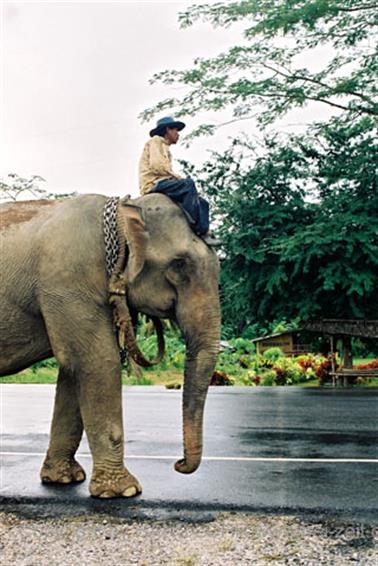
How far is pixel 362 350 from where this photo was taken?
20531mm

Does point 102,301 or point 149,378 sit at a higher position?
point 102,301

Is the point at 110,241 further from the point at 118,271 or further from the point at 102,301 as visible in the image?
the point at 102,301

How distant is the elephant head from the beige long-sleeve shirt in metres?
0.41

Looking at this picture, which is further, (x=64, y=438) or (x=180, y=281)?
(x=64, y=438)

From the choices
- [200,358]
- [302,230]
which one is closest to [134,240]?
[200,358]

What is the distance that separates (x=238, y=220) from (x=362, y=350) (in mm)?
5851

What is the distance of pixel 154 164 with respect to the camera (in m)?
6.40

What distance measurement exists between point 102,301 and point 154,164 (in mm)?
1174

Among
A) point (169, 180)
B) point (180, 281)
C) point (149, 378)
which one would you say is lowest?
point (149, 378)

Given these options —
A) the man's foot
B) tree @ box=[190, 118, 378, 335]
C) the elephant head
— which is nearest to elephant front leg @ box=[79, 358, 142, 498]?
the elephant head

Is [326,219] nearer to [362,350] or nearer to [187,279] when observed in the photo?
[362,350]

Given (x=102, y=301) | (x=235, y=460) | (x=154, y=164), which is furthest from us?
(x=235, y=460)

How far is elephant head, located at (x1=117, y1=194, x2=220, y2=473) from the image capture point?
5.95 m

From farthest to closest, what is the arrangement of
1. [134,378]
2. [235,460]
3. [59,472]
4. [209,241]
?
1. [134,378]
2. [235,460]
3. [59,472]
4. [209,241]
